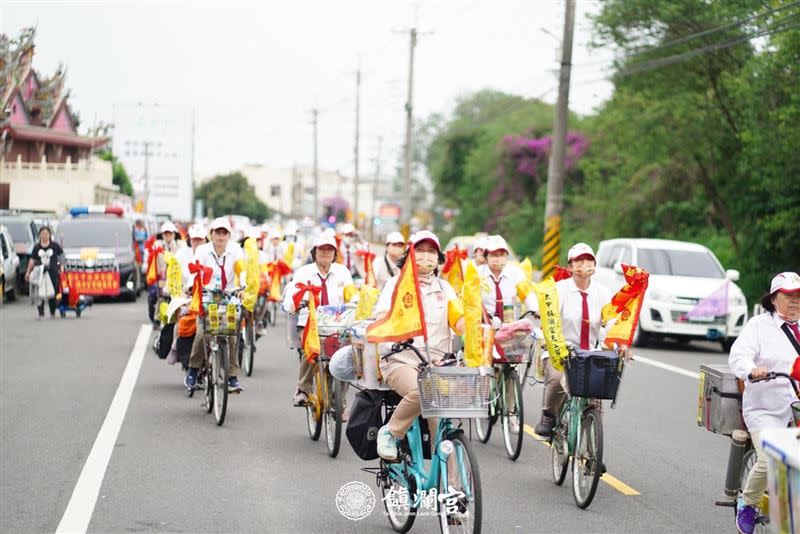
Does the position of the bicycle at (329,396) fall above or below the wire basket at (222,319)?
below

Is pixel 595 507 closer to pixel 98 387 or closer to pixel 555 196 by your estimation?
pixel 98 387

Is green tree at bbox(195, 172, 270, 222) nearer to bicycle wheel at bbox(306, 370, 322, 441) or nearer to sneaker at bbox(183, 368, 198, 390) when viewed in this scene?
sneaker at bbox(183, 368, 198, 390)

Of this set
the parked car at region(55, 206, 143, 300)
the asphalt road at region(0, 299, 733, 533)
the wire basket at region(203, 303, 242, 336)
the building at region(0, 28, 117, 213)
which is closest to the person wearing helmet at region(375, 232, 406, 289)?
the asphalt road at region(0, 299, 733, 533)

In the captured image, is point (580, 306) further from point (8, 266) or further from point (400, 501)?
point (8, 266)

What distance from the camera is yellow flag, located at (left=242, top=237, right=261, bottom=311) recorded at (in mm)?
11898

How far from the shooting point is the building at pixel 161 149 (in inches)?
2522

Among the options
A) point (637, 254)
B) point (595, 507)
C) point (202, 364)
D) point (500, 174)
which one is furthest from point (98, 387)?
point (500, 174)

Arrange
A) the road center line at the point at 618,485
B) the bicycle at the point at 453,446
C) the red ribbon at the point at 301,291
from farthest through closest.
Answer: the red ribbon at the point at 301,291
the road center line at the point at 618,485
the bicycle at the point at 453,446

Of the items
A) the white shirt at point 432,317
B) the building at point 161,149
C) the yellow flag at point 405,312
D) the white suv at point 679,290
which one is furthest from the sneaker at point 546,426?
the building at point 161,149

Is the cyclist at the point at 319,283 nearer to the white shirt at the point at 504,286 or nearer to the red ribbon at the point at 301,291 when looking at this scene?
the red ribbon at the point at 301,291

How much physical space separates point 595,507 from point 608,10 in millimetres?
22570

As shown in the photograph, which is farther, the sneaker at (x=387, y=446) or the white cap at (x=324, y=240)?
the white cap at (x=324, y=240)

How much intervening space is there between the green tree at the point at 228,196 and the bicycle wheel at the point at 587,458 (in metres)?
120

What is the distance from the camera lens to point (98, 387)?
46.6 feet
